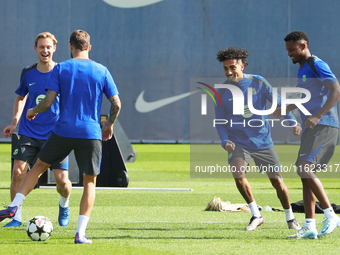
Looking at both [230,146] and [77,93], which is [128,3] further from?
[77,93]

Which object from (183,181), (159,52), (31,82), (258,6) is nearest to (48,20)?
(159,52)

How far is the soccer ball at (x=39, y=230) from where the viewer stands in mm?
5180

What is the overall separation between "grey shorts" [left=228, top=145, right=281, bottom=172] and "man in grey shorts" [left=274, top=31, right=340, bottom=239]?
22.3 inches

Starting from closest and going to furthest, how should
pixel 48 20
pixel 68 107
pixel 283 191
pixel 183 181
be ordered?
1. pixel 68 107
2. pixel 283 191
3. pixel 183 181
4. pixel 48 20

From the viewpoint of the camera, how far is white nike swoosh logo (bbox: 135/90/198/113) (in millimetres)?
27562

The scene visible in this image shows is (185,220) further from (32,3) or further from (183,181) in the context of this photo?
(32,3)

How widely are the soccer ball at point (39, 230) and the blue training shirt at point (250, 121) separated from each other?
2.16 m

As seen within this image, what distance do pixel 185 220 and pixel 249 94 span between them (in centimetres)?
181

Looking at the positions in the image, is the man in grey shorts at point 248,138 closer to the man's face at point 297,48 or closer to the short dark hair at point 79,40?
the man's face at point 297,48

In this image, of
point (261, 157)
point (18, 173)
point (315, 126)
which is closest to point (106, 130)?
point (18, 173)

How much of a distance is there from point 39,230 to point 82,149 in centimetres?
94

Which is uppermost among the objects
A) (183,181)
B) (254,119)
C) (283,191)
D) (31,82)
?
(31,82)

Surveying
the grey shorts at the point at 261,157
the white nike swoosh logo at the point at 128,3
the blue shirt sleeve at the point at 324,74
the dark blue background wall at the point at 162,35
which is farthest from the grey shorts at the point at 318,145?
the white nike swoosh logo at the point at 128,3

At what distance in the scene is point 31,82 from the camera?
6.21 metres
